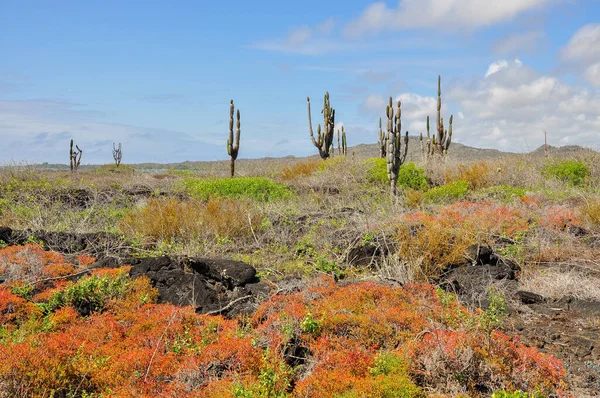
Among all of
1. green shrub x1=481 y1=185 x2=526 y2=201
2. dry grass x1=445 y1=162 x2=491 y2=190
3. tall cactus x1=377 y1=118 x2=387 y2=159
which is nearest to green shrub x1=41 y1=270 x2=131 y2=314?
green shrub x1=481 y1=185 x2=526 y2=201

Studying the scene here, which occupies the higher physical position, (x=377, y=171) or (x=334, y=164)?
(x=334, y=164)

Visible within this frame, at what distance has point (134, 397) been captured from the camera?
416cm

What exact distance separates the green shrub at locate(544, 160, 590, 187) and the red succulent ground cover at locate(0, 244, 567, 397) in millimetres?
15112

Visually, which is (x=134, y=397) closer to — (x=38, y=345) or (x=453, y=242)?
(x=38, y=345)

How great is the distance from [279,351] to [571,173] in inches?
688

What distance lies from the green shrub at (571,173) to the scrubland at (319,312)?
7.90 m

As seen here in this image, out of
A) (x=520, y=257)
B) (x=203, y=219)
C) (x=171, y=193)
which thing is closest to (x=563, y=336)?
(x=520, y=257)

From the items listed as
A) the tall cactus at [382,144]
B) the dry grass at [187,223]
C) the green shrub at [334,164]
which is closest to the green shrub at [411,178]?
the green shrub at [334,164]

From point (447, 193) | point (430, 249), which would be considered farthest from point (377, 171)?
point (430, 249)

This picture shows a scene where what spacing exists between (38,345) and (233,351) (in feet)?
5.30

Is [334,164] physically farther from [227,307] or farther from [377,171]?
[227,307]

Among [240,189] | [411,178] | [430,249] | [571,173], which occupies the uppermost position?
[571,173]

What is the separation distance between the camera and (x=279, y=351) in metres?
4.71

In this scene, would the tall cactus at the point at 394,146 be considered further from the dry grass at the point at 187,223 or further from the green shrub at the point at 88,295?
the green shrub at the point at 88,295
